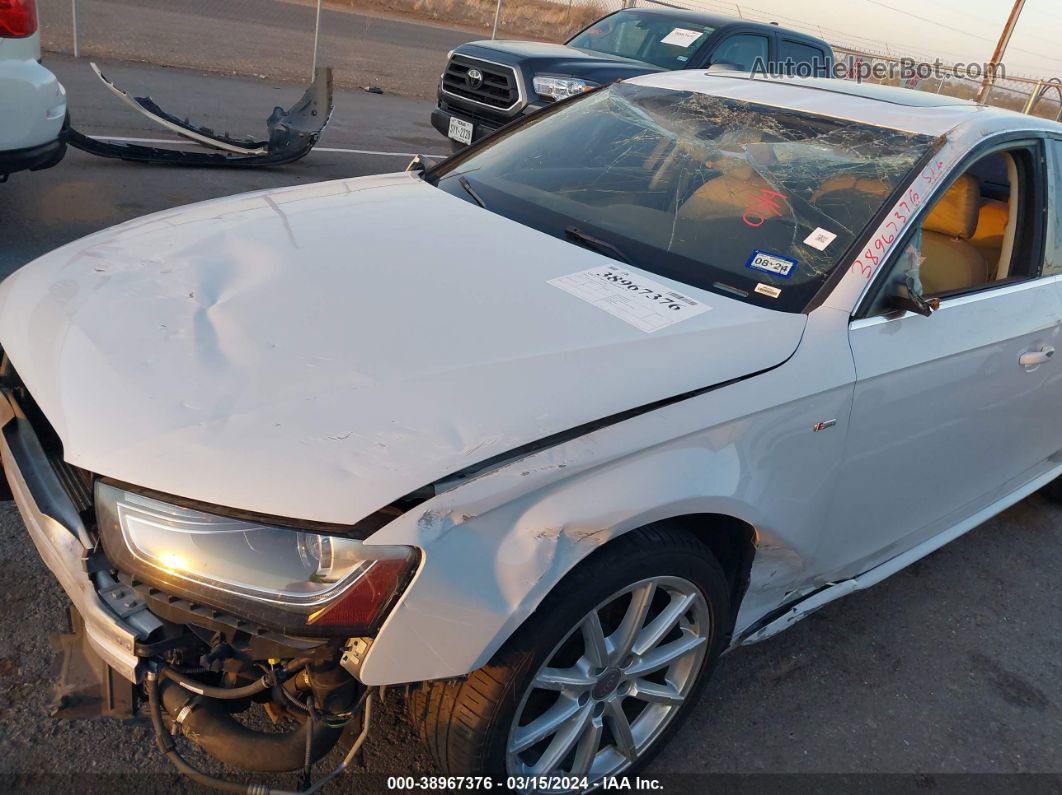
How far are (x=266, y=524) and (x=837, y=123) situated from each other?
2.34 metres

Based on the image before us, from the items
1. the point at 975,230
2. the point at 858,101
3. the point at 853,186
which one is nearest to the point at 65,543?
the point at 853,186

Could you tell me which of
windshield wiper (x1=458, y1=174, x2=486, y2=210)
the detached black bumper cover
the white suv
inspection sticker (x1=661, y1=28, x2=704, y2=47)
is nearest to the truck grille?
the detached black bumper cover

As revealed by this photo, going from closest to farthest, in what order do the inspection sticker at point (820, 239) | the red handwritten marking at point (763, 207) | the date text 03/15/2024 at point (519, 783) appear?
1. the date text 03/15/2024 at point (519, 783)
2. the inspection sticker at point (820, 239)
3. the red handwritten marking at point (763, 207)

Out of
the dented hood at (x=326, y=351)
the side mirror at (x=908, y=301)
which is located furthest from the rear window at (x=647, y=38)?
the dented hood at (x=326, y=351)

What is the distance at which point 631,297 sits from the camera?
96.8 inches

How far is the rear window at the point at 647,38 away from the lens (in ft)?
30.0

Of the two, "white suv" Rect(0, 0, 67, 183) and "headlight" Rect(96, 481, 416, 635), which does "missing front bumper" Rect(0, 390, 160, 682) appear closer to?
"headlight" Rect(96, 481, 416, 635)

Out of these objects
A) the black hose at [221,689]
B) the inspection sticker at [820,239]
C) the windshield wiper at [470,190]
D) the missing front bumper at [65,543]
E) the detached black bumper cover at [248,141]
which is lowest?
the detached black bumper cover at [248,141]

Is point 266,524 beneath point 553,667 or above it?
above

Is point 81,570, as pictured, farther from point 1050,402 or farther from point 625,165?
point 1050,402

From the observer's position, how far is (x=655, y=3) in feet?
59.1

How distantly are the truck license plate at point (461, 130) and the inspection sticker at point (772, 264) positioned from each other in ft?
20.3

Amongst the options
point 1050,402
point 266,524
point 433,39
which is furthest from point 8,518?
A: point 433,39

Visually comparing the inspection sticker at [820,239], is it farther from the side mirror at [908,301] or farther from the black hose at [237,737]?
the black hose at [237,737]
